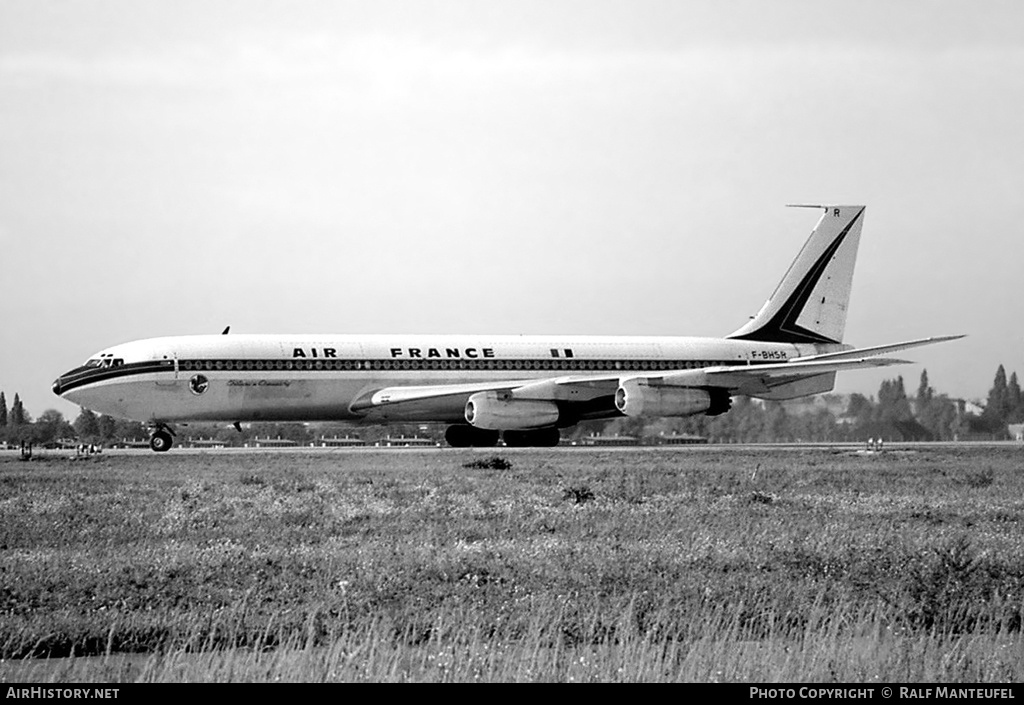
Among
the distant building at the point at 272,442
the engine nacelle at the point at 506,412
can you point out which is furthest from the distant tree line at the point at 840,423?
the engine nacelle at the point at 506,412

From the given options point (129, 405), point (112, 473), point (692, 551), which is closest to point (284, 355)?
point (129, 405)

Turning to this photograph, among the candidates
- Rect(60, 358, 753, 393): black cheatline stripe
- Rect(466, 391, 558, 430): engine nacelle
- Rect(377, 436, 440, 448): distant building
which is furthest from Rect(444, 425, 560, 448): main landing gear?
Rect(377, 436, 440, 448): distant building

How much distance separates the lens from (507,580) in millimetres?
14320

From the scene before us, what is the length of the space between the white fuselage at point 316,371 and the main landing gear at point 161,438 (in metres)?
0.47

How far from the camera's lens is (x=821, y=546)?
1642 centimetres

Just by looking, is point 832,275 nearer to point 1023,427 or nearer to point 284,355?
point 1023,427

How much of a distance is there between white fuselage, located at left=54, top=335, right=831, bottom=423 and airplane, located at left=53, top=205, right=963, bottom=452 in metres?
0.04

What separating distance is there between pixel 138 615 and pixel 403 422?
29103 millimetres

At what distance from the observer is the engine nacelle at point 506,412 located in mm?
39656

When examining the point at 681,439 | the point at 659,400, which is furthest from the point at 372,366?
the point at 681,439

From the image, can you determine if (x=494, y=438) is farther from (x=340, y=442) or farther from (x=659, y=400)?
(x=340, y=442)

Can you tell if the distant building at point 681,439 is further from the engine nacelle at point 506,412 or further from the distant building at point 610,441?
the engine nacelle at point 506,412

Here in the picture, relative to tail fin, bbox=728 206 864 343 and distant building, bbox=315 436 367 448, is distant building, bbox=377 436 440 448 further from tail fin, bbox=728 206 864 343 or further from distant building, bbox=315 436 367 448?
tail fin, bbox=728 206 864 343

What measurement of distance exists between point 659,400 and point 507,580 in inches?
1064
